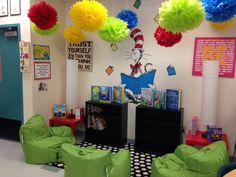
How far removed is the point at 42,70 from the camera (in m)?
3.80

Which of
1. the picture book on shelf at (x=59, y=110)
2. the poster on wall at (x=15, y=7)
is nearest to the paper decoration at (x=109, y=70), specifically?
the picture book on shelf at (x=59, y=110)

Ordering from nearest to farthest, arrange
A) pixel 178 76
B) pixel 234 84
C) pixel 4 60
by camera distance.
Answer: pixel 234 84
pixel 178 76
pixel 4 60

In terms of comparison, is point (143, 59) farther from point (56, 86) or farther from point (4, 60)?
point (4, 60)

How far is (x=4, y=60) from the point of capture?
3941mm

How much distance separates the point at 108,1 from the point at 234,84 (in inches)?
94.7

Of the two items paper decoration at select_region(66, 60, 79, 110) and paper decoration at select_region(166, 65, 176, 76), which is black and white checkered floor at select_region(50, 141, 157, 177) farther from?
paper decoration at select_region(166, 65, 176, 76)

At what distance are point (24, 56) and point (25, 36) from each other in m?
0.33

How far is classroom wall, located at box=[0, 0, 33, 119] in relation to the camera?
3.57 meters

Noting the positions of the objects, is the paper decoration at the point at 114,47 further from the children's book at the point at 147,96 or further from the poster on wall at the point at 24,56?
the poster on wall at the point at 24,56

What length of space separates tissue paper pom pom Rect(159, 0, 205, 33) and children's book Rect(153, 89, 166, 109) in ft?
4.72

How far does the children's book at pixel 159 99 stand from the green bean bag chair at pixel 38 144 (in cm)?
148

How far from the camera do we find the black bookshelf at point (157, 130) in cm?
330

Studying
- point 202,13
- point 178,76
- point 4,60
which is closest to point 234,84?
point 178,76

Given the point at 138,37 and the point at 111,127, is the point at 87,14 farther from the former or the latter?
the point at 111,127
